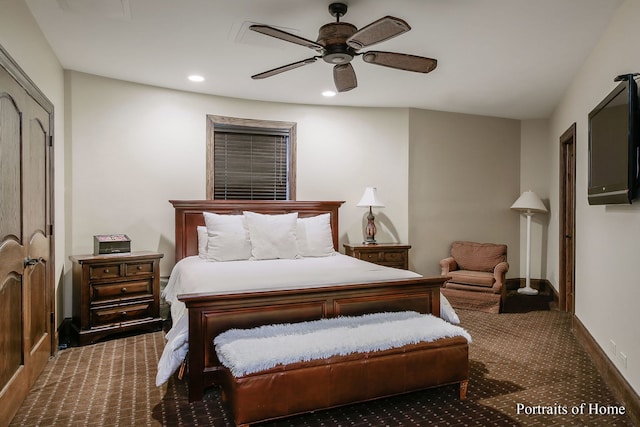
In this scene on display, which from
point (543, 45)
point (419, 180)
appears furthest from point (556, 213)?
point (543, 45)

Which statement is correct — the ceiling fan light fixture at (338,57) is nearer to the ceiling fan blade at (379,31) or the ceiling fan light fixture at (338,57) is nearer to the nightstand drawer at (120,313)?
the ceiling fan blade at (379,31)

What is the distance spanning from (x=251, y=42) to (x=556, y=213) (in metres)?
4.34

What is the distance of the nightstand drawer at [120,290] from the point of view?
371cm

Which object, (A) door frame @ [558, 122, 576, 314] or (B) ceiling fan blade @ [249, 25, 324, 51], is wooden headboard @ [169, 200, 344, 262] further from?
(A) door frame @ [558, 122, 576, 314]

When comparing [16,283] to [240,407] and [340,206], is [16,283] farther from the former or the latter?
[340,206]

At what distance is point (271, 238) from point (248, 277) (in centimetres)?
111

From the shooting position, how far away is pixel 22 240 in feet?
8.50

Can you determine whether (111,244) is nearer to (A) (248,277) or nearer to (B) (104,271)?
(B) (104,271)

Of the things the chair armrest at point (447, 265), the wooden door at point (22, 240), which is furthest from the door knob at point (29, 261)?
the chair armrest at point (447, 265)

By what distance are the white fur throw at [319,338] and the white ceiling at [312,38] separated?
2088 millimetres

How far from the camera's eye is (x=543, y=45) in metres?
3.36

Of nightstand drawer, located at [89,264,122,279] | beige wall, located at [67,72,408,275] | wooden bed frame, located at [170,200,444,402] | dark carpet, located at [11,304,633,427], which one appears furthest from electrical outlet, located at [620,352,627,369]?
nightstand drawer, located at [89,264,122,279]

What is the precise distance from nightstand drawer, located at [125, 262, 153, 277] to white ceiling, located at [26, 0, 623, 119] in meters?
1.86

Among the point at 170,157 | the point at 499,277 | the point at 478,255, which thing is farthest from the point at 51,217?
the point at 478,255
